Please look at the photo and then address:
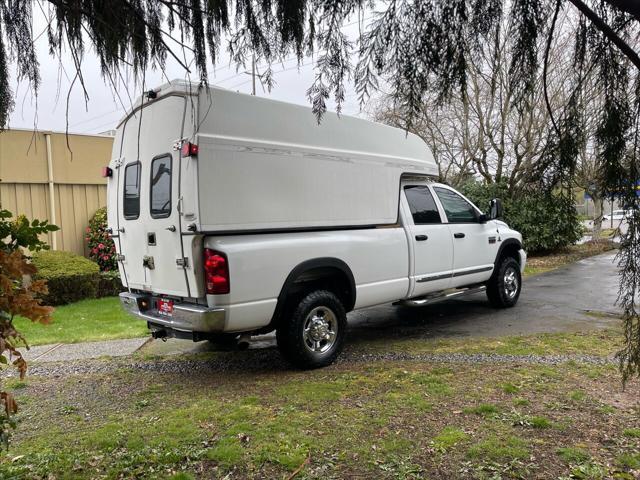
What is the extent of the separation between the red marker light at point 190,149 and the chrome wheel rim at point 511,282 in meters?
5.66

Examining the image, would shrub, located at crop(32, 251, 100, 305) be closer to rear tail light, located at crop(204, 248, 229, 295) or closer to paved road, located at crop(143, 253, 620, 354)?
paved road, located at crop(143, 253, 620, 354)

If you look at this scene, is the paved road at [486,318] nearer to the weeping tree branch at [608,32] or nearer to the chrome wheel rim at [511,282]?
the chrome wheel rim at [511,282]

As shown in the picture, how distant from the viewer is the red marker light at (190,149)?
450 cm

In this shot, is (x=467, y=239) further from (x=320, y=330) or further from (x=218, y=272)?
(x=218, y=272)

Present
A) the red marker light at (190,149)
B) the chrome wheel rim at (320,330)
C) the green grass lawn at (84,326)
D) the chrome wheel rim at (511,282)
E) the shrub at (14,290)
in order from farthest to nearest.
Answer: the chrome wheel rim at (511,282)
the green grass lawn at (84,326)
the chrome wheel rim at (320,330)
the red marker light at (190,149)
the shrub at (14,290)

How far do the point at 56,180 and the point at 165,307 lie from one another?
7.82m

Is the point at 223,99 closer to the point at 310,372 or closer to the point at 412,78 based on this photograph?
the point at 412,78

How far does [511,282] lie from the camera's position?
27.2 ft

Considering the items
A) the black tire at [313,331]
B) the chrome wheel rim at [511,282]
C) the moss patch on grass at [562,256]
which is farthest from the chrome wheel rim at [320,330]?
the moss patch on grass at [562,256]

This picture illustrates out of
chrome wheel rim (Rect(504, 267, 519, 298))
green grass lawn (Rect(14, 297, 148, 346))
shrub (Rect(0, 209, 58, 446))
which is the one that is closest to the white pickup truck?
shrub (Rect(0, 209, 58, 446))

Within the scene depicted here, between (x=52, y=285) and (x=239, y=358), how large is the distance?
533cm

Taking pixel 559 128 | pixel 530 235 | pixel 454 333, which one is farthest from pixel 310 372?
pixel 530 235

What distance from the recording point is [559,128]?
300 centimetres

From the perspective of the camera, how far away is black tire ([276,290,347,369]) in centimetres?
510
